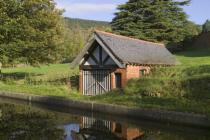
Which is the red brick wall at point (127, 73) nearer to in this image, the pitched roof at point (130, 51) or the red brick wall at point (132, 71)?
the red brick wall at point (132, 71)

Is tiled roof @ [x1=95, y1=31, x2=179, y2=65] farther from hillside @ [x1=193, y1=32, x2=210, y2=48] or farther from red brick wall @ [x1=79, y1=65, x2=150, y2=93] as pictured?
hillside @ [x1=193, y1=32, x2=210, y2=48]

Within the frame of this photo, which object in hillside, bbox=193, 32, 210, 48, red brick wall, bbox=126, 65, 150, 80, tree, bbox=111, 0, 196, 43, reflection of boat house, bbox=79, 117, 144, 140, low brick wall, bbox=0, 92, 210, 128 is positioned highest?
tree, bbox=111, 0, 196, 43

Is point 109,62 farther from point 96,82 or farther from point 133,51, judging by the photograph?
point 133,51

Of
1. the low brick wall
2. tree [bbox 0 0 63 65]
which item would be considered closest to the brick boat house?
the low brick wall

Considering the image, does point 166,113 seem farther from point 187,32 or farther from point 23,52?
point 187,32

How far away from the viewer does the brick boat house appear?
27.6 metres

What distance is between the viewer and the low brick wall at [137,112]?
18.0 metres

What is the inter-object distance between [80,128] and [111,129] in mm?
1517

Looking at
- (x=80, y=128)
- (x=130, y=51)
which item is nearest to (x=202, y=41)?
(x=130, y=51)

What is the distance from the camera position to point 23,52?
39.1 metres

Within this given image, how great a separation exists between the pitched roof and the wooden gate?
5.77 ft

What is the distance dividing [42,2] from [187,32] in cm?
2747

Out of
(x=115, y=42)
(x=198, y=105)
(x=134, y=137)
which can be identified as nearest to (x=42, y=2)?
(x=115, y=42)

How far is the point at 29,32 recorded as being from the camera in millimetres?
37656
